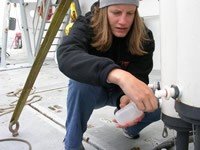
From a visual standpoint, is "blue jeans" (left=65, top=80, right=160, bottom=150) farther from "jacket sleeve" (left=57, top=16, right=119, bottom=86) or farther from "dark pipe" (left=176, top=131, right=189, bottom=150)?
"dark pipe" (left=176, top=131, right=189, bottom=150)

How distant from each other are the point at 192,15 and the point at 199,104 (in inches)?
7.0

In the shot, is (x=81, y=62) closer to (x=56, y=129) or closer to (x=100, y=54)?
(x=100, y=54)

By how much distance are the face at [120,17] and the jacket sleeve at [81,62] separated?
0.11 meters

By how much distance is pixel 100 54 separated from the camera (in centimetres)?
104

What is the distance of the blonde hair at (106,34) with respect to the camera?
0.98 meters

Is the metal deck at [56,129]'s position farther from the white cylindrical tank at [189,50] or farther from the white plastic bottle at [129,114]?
the white cylindrical tank at [189,50]

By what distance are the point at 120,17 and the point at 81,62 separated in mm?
299

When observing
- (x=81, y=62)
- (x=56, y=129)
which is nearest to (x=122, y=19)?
(x=81, y=62)

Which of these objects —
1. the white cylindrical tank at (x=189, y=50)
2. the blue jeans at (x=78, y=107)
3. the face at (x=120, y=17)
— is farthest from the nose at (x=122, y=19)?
the white cylindrical tank at (x=189, y=50)

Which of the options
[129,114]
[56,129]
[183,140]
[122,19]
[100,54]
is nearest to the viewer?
[183,140]

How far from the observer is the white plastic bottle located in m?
0.76

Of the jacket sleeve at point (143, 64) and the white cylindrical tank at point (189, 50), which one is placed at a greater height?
the white cylindrical tank at point (189, 50)

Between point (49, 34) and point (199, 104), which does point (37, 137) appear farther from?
point (199, 104)

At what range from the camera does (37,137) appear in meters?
1.31
